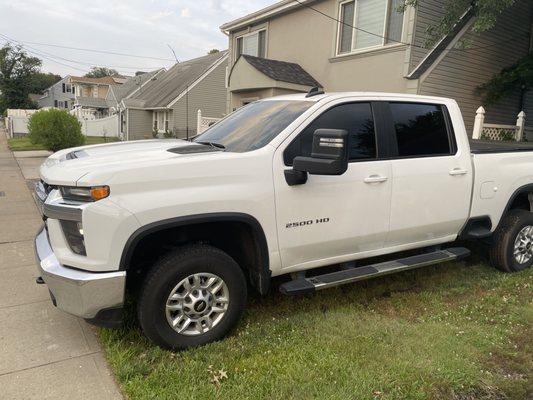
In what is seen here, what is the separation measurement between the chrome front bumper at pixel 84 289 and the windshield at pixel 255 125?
1.34 m

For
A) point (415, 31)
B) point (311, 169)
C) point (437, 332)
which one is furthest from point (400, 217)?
point (415, 31)

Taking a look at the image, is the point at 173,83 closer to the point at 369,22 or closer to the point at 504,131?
the point at 369,22

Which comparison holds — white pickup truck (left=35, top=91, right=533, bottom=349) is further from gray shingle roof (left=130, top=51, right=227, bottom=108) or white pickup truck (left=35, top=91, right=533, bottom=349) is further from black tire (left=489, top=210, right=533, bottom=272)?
gray shingle roof (left=130, top=51, right=227, bottom=108)

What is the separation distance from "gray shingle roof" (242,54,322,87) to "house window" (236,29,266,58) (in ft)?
8.14

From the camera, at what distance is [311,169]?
3.20 metres

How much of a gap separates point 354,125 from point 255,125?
2.80 ft

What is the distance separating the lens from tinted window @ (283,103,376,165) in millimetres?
3723

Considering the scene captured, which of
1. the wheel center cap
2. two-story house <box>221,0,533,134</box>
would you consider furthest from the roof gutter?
the wheel center cap

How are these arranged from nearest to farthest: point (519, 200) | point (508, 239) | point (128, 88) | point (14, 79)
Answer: point (508, 239) < point (519, 200) < point (128, 88) < point (14, 79)

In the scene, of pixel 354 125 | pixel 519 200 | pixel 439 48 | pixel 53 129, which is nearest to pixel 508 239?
pixel 519 200

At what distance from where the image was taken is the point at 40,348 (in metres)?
3.38

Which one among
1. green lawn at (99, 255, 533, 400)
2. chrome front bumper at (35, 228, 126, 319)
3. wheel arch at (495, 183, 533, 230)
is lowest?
green lawn at (99, 255, 533, 400)

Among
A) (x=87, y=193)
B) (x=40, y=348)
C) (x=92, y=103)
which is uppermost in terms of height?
(x=92, y=103)

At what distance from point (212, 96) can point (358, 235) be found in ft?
89.6
